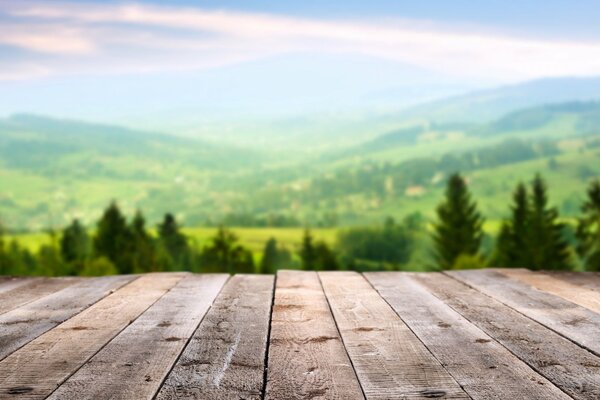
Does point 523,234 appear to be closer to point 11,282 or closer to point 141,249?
point 141,249

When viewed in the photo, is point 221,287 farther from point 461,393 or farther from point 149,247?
point 149,247

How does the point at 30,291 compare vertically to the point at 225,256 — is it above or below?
above

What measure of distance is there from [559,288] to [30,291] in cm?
330

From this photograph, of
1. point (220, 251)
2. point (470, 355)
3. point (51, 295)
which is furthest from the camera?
point (220, 251)

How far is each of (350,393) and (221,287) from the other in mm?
2125

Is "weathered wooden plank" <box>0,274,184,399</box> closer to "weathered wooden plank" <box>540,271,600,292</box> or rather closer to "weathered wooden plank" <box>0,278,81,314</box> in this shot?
"weathered wooden plank" <box>0,278,81,314</box>

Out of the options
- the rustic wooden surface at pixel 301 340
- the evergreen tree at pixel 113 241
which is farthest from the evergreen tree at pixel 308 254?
the rustic wooden surface at pixel 301 340

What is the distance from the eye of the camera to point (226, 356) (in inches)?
90.2

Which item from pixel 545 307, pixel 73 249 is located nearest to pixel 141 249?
pixel 73 249

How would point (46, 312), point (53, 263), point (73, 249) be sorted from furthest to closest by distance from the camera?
point (73, 249)
point (53, 263)
point (46, 312)

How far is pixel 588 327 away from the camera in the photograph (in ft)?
9.25

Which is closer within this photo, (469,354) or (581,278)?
(469,354)

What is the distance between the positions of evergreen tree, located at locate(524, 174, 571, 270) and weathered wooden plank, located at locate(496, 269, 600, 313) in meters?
64.0

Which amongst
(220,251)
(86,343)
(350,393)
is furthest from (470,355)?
(220,251)
